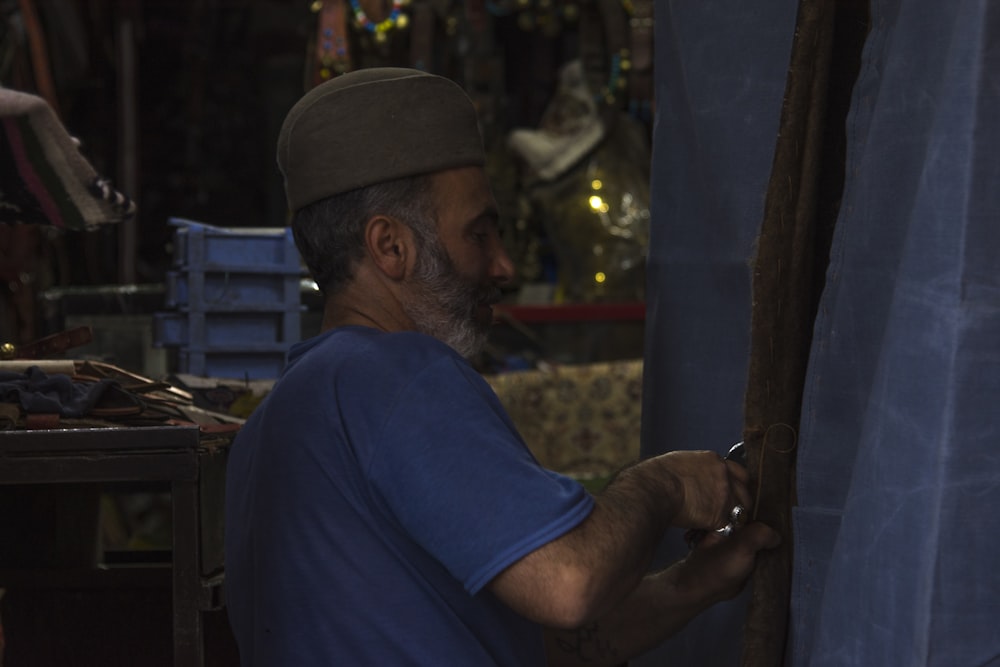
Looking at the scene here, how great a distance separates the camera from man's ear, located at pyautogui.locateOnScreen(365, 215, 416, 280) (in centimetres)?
159

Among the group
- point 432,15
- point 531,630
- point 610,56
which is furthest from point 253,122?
point 531,630

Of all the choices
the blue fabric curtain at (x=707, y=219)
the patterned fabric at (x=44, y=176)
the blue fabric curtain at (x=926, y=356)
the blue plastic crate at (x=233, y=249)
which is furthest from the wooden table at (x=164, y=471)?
the blue plastic crate at (x=233, y=249)

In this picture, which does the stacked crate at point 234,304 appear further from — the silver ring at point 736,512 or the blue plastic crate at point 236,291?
the silver ring at point 736,512

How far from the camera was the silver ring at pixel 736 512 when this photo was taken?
1586 millimetres

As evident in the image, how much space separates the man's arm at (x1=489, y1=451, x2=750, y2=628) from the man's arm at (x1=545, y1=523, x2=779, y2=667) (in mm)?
60

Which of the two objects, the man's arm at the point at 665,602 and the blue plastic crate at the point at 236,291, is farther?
the blue plastic crate at the point at 236,291

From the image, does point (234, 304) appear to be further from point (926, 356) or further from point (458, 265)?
point (926, 356)

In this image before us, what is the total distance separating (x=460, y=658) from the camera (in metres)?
1.47

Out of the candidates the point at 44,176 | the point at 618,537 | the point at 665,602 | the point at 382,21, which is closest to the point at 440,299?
the point at 618,537

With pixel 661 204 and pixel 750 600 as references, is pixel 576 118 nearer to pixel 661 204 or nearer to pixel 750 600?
pixel 661 204


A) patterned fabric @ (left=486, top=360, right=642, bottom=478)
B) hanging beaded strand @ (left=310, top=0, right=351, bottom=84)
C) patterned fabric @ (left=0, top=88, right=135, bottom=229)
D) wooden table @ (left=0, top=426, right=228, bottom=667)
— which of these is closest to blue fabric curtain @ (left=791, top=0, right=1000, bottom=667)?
wooden table @ (left=0, top=426, right=228, bottom=667)

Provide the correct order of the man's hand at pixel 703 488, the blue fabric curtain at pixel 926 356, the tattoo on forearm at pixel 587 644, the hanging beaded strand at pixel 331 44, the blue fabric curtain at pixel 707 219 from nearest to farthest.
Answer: the blue fabric curtain at pixel 926 356 → the man's hand at pixel 703 488 → the blue fabric curtain at pixel 707 219 → the tattoo on forearm at pixel 587 644 → the hanging beaded strand at pixel 331 44

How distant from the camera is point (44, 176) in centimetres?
232

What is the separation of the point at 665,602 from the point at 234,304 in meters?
1.91
